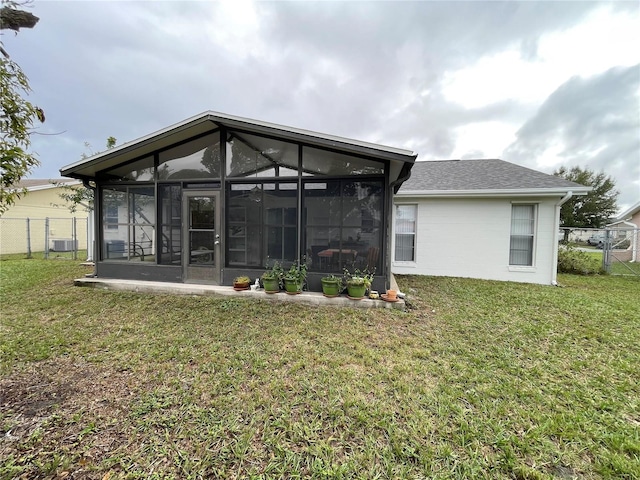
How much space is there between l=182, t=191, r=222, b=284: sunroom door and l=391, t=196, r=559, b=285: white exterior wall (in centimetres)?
517

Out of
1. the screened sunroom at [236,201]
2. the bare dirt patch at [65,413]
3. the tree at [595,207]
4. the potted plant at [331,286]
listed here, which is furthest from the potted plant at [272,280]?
the tree at [595,207]

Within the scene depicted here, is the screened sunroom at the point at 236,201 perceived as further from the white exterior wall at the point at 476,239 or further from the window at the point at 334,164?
the white exterior wall at the point at 476,239

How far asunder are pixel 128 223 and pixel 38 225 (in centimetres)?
1092

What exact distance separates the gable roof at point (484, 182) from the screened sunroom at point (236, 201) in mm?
2814

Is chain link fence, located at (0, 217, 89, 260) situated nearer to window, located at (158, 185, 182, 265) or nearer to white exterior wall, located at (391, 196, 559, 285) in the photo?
window, located at (158, 185, 182, 265)

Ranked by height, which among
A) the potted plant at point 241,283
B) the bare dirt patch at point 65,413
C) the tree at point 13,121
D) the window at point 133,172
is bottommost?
the bare dirt patch at point 65,413

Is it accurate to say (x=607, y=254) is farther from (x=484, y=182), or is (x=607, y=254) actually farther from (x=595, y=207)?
(x=595, y=207)

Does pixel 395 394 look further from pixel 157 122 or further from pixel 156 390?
pixel 157 122

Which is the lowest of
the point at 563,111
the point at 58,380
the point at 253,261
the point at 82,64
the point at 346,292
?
the point at 58,380

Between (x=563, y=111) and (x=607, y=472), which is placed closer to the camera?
(x=607, y=472)

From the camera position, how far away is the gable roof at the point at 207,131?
14.1ft

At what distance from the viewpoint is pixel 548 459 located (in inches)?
67.6

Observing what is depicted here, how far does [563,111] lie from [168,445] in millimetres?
22244

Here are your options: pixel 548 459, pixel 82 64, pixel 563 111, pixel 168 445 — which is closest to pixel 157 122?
pixel 82 64
